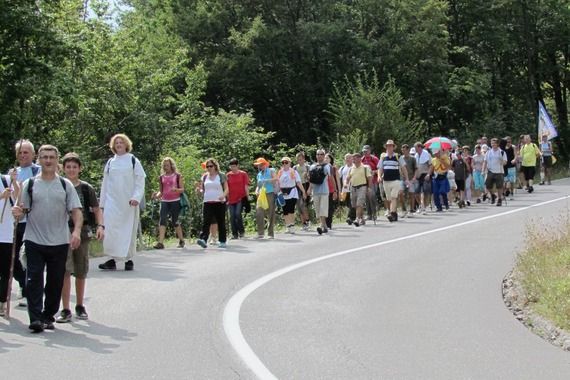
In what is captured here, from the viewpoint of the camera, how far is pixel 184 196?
53.4 feet

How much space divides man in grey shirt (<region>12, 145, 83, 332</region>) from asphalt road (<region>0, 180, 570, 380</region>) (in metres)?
0.30

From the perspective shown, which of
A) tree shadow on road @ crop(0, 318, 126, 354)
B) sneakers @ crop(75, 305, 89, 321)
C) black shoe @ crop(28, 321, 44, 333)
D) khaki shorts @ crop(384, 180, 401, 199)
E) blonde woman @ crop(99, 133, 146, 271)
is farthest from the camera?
khaki shorts @ crop(384, 180, 401, 199)

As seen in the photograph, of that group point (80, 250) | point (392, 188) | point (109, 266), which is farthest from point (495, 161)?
point (80, 250)

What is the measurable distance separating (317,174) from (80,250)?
10174 millimetres

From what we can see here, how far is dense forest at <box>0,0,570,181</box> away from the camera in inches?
1241

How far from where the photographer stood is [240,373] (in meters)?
6.57

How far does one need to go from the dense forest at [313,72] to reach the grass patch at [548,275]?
60.4 feet

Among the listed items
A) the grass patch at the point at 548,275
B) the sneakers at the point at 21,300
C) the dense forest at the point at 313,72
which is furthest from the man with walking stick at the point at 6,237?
the dense forest at the point at 313,72

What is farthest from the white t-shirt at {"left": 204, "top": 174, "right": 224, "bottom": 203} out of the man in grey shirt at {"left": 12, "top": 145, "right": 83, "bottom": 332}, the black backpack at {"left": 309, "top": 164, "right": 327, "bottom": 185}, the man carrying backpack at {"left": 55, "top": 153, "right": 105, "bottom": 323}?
the man in grey shirt at {"left": 12, "top": 145, "right": 83, "bottom": 332}

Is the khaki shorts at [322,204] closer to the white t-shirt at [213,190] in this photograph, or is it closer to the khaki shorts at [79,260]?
the white t-shirt at [213,190]

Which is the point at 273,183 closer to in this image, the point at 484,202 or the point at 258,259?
the point at 258,259

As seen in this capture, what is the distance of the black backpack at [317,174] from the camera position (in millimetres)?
18594

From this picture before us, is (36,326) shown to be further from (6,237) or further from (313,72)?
(313,72)

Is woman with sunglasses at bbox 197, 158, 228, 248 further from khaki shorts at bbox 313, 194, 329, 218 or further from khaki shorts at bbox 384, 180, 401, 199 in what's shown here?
khaki shorts at bbox 384, 180, 401, 199
